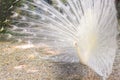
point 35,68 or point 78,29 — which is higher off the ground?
point 78,29

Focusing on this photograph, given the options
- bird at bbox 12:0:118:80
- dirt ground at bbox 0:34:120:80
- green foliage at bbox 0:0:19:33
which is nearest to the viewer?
bird at bbox 12:0:118:80

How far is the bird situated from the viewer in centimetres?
345

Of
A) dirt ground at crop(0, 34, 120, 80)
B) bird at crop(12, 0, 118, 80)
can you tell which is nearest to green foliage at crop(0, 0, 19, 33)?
dirt ground at crop(0, 34, 120, 80)

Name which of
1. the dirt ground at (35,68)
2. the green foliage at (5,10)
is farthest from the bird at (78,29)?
Result: the green foliage at (5,10)

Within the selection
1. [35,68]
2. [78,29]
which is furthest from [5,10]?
[78,29]

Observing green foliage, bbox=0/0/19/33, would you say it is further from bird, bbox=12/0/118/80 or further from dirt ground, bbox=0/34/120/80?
bird, bbox=12/0/118/80

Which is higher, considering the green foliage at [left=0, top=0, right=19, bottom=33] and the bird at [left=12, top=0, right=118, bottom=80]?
the bird at [left=12, top=0, right=118, bottom=80]

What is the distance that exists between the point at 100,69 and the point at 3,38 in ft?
12.3

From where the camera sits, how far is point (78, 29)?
345 centimetres

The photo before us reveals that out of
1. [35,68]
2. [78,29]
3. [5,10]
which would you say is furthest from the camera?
[5,10]

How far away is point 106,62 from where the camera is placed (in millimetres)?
3707

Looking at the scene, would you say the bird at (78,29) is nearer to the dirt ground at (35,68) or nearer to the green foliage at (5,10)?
the dirt ground at (35,68)

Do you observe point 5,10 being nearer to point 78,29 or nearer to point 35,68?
point 35,68

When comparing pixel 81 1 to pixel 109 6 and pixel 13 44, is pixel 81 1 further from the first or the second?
pixel 13 44
